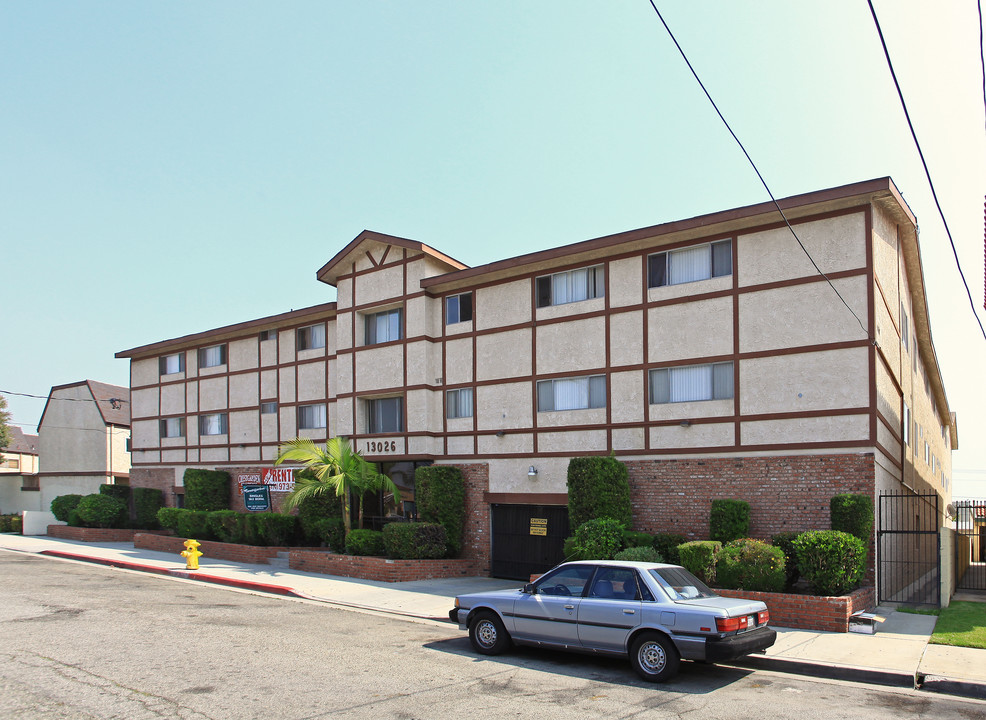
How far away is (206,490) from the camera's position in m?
29.1

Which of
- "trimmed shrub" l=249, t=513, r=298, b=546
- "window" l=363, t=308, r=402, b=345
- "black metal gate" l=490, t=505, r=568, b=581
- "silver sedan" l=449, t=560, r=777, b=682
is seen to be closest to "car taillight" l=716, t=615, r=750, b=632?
"silver sedan" l=449, t=560, r=777, b=682

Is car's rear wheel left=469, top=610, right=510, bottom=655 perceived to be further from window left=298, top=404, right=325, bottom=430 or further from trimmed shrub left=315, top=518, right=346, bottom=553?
window left=298, top=404, right=325, bottom=430

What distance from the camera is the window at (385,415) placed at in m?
23.9

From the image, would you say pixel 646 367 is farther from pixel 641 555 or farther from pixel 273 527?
pixel 273 527

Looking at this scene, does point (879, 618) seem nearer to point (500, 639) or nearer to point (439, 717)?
point (500, 639)

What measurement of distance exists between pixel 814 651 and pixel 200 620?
32.0 feet

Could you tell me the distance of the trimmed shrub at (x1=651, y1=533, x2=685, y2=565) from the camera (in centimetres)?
1670

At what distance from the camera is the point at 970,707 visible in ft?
30.0

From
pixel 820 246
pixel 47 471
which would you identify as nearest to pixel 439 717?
pixel 820 246

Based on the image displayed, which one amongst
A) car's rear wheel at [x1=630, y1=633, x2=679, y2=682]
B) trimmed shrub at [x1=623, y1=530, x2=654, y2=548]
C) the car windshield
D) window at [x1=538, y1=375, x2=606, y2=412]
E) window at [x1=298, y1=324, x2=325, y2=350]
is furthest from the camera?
window at [x1=298, y1=324, x2=325, y2=350]

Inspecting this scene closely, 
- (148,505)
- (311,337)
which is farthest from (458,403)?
(148,505)

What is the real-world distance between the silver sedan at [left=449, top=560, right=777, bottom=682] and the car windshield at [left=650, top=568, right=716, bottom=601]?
0.06 feet

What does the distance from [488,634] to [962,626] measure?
806cm

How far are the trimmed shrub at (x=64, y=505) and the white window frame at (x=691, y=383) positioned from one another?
26184 mm
